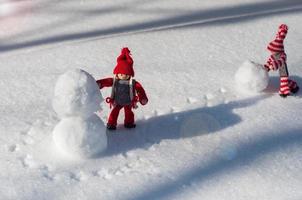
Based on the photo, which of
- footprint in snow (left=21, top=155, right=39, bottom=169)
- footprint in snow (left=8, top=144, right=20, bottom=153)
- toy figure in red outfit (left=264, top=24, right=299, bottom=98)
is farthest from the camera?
toy figure in red outfit (left=264, top=24, right=299, bottom=98)

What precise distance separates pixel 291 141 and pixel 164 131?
0.70m

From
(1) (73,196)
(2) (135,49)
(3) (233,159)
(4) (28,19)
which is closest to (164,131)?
(3) (233,159)

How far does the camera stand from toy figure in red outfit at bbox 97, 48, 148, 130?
288 centimetres

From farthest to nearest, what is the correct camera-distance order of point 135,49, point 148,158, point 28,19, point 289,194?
point 28,19
point 135,49
point 148,158
point 289,194

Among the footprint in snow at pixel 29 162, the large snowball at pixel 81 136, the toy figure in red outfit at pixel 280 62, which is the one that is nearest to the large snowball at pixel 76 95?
the large snowball at pixel 81 136

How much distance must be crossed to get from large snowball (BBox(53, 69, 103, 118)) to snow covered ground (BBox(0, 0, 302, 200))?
0.89 ft

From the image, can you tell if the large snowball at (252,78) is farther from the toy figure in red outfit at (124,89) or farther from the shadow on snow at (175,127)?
the toy figure in red outfit at (124,89)

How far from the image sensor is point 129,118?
2979 mm

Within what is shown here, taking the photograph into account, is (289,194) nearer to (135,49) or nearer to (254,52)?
(254,52)

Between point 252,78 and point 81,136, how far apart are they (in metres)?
1.14

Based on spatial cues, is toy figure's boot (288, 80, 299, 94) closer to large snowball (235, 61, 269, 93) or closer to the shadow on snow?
large snowball (235, 61, 269, 93)

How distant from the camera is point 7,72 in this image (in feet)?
11.9

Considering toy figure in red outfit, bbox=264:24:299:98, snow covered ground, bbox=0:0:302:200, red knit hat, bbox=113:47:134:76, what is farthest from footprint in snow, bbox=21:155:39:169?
toy figure in red outfit, bbox=264:24:299:98

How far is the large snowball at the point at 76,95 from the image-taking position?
267cm
